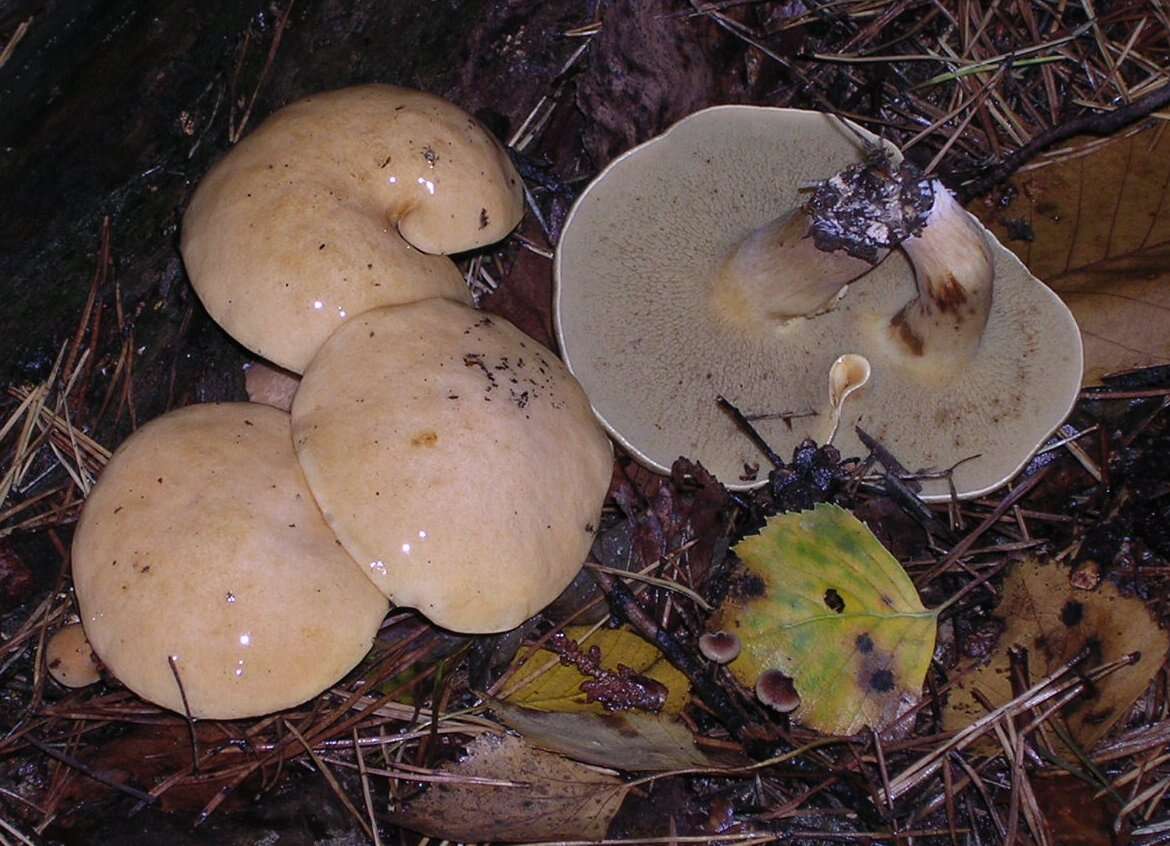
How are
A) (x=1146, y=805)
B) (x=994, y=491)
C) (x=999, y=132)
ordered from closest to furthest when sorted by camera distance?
(x=1146, y=805), (x=994, y=491), (x=999, y=132)

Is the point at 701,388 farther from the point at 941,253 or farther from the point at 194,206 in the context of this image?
the point at 194,206

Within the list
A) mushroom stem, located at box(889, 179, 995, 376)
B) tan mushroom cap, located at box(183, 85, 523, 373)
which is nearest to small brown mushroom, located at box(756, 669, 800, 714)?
mushroom stem, located at box(889, 179, 995, 376)

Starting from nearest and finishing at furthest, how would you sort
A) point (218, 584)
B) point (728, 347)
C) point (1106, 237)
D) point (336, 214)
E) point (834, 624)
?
point (218, 584) → point (336, 214) → point (834, 624) → point (728, 347) → point (1106, 237)

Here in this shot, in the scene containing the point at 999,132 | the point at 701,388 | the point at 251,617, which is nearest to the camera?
the point at 251,617

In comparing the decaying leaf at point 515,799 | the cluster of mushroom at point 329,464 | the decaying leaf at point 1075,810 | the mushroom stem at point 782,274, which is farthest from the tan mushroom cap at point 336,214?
the decaying leaf at point 1075,810

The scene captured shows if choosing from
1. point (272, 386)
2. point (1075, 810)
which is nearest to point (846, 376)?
point (1075, 810)

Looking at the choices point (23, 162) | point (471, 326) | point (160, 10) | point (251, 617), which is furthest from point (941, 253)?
point (23, 162)

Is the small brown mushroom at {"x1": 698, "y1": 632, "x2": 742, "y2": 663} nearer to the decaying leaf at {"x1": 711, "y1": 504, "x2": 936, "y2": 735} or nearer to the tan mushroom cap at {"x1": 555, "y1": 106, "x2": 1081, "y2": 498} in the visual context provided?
the decaying leaf at {"x1": 711, "y1": 504, "x2": 936, "y2": 735}

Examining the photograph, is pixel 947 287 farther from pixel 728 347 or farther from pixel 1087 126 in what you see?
pixel 1087 126
